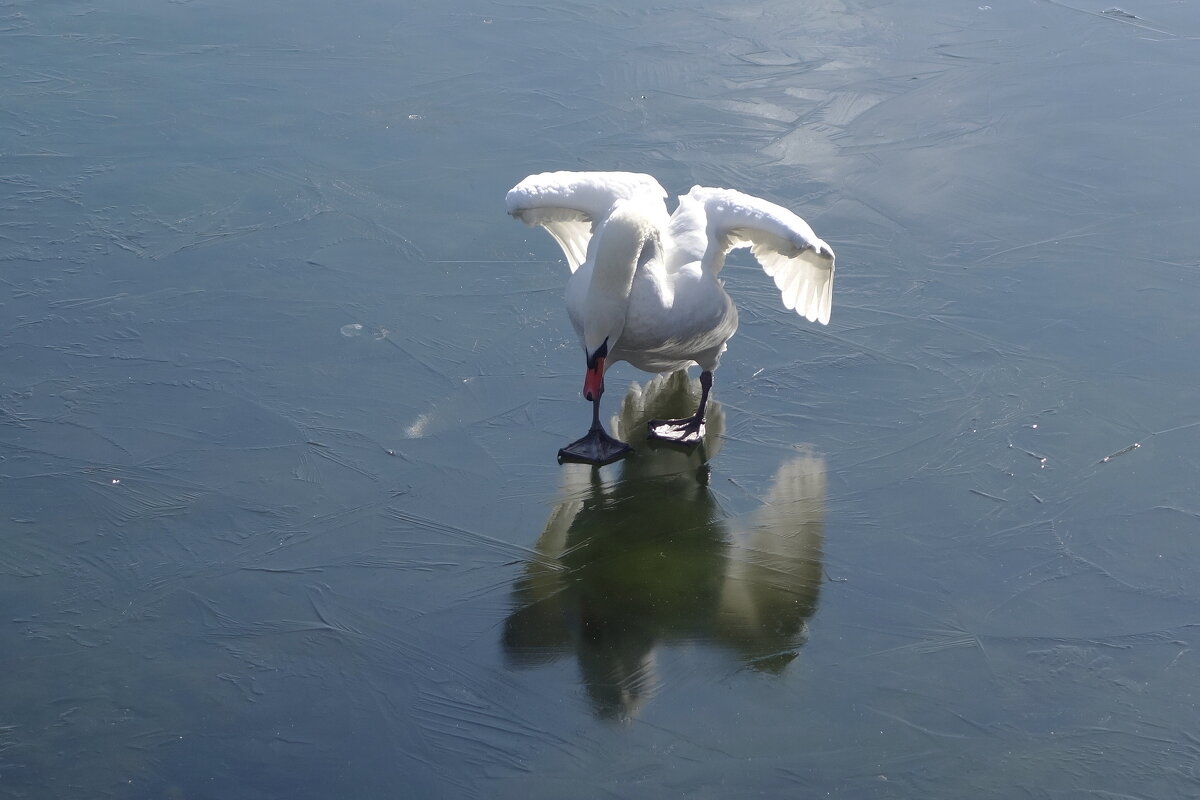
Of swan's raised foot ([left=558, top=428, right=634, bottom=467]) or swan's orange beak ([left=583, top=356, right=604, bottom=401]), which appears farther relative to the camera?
swan's raised foot ([left=558, top=428, right=634, bottom=467])

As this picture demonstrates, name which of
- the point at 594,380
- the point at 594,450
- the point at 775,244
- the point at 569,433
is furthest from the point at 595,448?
the point at 775,244

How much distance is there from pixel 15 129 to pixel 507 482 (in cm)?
399

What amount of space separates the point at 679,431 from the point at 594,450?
38 centimetres

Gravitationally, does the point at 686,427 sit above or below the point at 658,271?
below

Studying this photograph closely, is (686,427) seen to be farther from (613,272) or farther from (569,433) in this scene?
(613,272)

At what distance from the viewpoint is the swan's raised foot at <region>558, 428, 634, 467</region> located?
483 cm

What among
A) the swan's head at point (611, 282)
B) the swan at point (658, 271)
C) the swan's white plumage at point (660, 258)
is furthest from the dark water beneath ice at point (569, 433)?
the swan's head at point (611, 282)

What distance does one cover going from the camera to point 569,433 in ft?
16.3

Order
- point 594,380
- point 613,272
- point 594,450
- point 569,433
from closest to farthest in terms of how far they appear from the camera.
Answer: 1. point 613,272
2. point 594,380
3. point 594,450
4. point 569,433

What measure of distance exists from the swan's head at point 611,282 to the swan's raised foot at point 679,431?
42 centimetres

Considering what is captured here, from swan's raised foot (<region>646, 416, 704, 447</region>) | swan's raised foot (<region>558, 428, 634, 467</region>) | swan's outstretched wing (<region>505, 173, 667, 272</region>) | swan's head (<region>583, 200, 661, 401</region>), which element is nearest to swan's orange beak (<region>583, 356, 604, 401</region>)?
swan's head (<region>583, 200, 661, 401</region>)

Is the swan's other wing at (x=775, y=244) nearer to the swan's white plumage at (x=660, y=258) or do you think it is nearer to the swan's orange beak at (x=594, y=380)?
the swan's white plumage at (x=660, y=258)

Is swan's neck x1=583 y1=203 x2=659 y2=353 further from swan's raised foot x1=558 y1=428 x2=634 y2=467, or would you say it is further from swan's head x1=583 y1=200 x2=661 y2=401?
swan's raised foot x1=558 y1=428 x2=634 y2=467

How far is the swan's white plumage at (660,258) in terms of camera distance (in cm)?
460
